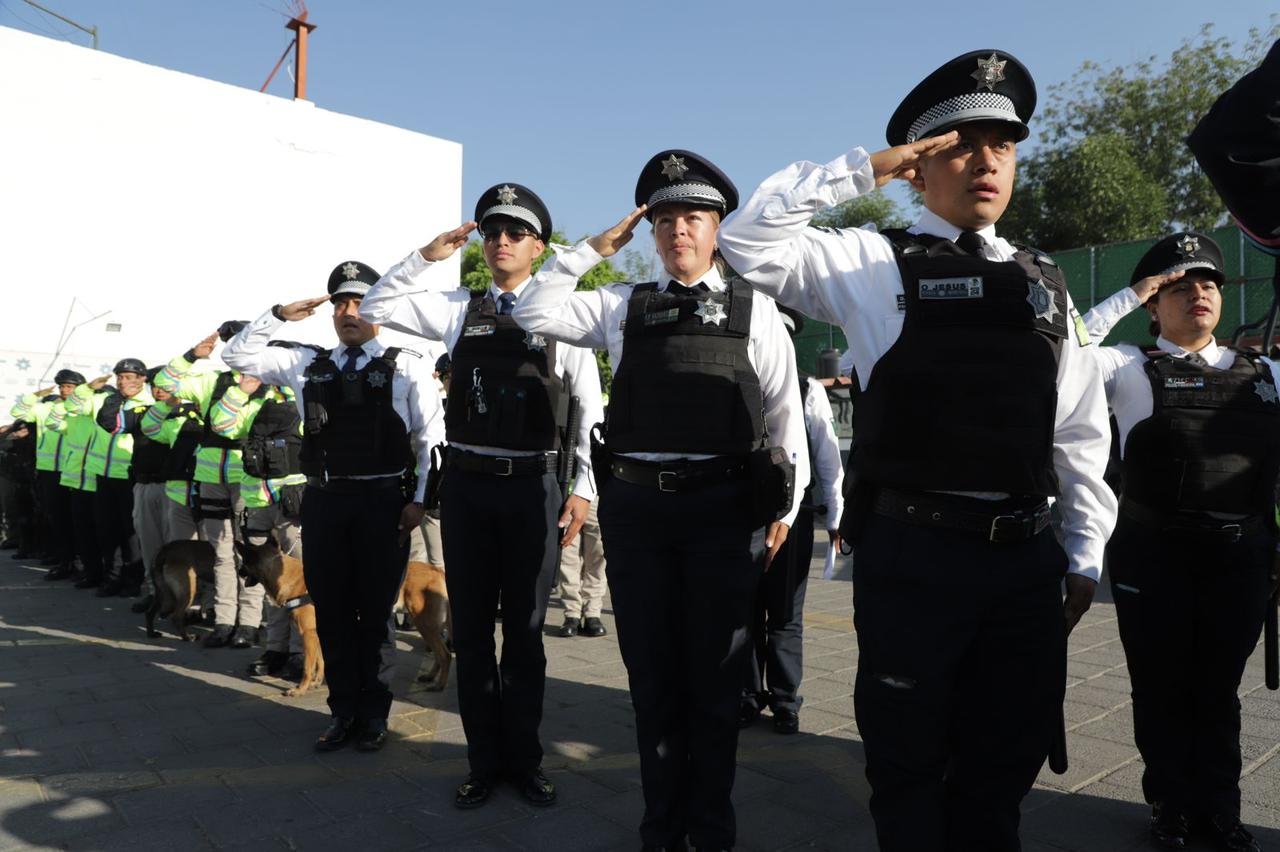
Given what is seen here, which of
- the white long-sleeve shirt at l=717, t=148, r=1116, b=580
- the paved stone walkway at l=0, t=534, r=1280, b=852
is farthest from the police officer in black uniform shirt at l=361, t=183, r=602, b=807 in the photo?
the white long-sleeve shirt at l=717, t=148, r=1116, b=580

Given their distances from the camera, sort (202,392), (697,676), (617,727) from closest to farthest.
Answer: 1. (697,676)
2. (617,727)
3. (202,392)

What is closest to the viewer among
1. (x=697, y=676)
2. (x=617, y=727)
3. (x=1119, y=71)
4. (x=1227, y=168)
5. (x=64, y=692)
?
(x=1227, y=168)

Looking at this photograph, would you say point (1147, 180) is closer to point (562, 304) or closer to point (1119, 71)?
point (1119, 71)

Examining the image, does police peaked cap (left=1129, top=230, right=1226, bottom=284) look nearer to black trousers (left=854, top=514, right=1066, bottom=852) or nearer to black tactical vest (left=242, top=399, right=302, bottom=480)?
black trousers (left=854, top=514, right=1066, bottom=852)

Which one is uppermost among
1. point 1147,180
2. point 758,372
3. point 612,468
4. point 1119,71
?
point 1119,71

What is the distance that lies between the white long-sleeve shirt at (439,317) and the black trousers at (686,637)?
102cm

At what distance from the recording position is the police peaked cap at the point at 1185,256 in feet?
11.6

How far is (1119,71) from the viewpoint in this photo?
29172mm

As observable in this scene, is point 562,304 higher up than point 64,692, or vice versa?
point 562,304

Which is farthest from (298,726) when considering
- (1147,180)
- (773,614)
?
(1147,180)

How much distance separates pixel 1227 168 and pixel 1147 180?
29941 millimetres

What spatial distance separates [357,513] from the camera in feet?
14.9

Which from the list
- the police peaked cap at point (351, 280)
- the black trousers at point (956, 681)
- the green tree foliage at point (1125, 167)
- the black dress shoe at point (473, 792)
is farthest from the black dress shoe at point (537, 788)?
the green tree foliage at point (1125, 167)

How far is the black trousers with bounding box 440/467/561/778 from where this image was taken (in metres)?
3.87
